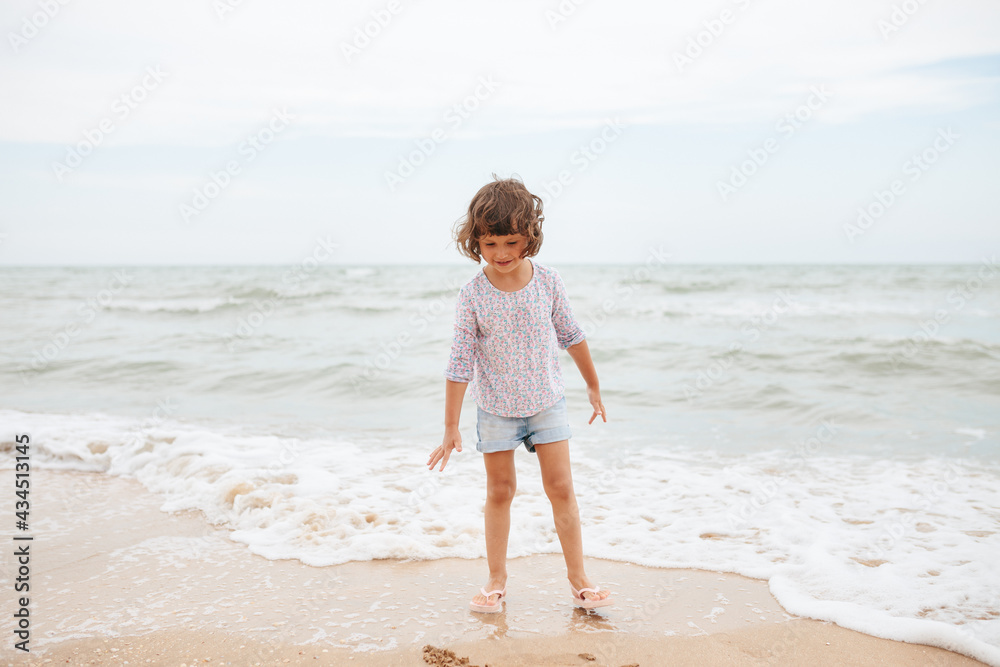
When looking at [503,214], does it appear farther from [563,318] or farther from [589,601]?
[589,601]

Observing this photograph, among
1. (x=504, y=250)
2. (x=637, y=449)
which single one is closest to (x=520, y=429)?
(x=504, y=250)

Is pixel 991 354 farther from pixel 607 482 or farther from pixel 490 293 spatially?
pixel 490 293

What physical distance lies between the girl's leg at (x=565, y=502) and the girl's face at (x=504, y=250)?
74cm

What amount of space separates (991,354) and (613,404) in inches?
241

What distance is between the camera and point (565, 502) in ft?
8.96

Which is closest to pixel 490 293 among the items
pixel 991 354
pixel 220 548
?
pixel 220 548

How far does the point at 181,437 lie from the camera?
540 centimetres

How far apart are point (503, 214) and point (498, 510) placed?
1231 mm

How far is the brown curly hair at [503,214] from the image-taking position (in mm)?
2451

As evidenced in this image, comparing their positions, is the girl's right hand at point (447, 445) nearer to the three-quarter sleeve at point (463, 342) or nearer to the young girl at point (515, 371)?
the young girl at point (515, 371)
